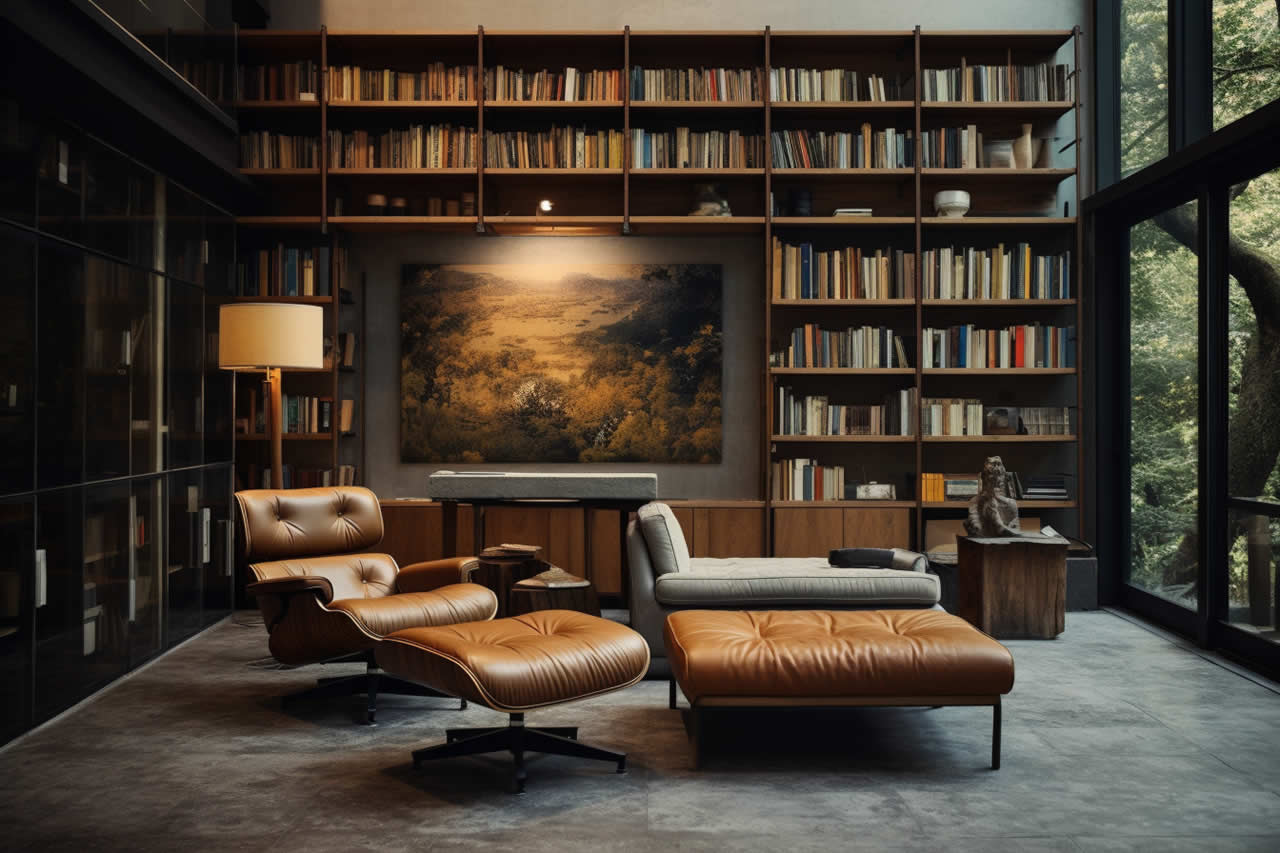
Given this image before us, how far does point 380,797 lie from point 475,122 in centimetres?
468

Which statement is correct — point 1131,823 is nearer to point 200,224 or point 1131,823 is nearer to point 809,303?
point 809,303

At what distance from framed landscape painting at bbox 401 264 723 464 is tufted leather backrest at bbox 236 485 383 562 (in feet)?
6.59

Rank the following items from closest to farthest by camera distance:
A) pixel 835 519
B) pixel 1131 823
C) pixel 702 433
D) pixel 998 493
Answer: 1. pixel 1131 823
2. pixel 998 493
3. pixel 835 519
4. pixel 702 433

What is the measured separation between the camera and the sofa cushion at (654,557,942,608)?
4441 millimetres

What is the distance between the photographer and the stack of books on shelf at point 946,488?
6562 mm

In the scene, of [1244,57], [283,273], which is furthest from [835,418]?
[283,273]

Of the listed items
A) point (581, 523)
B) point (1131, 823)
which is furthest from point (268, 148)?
point (1131, 823)

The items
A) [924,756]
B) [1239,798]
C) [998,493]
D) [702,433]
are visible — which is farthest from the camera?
[702,433]

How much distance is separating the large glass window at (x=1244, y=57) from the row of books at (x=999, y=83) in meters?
1.16

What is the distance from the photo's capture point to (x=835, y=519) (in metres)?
6.50

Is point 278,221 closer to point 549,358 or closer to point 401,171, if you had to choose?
point 401,171

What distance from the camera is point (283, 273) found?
6621mm

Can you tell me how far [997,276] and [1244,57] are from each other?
1.78m

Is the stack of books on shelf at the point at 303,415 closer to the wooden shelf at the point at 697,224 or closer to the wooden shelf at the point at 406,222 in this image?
the wooden shelf at the point at 406,222
